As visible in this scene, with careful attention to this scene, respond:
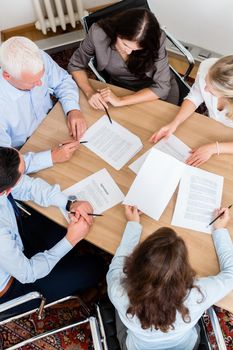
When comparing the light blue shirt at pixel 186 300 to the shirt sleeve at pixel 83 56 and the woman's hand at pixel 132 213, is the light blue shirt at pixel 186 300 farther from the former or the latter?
the shirt sleeve at pixel 83 56

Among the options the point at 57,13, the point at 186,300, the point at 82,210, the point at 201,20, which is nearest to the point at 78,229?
the point at 82,210

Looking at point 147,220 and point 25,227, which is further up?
point 147,220

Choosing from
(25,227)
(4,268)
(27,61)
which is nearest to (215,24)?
(27,61)

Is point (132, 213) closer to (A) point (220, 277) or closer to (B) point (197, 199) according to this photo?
(B) point (197, 199)

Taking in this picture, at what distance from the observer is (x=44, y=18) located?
3.00m

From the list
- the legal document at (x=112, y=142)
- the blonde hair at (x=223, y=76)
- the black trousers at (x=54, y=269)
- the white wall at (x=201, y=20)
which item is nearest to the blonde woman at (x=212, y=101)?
the blonde hair at (x=223, y=76)

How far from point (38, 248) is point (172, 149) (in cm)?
83

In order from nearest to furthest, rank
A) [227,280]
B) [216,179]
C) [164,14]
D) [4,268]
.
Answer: [227,280]
[4,268]
[216,179]
[164,14]

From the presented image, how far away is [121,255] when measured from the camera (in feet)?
4.59

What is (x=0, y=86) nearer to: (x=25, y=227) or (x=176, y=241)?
(x=25, y=227)

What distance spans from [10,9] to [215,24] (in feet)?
5.49

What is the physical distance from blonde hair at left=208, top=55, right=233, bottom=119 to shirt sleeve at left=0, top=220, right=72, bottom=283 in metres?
0.96

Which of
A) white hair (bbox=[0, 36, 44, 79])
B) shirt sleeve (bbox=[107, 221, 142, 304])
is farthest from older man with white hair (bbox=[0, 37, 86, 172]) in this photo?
shirt sleeve (bbox=[107, 221, 142, 304])

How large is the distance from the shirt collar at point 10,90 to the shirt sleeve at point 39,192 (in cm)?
41
